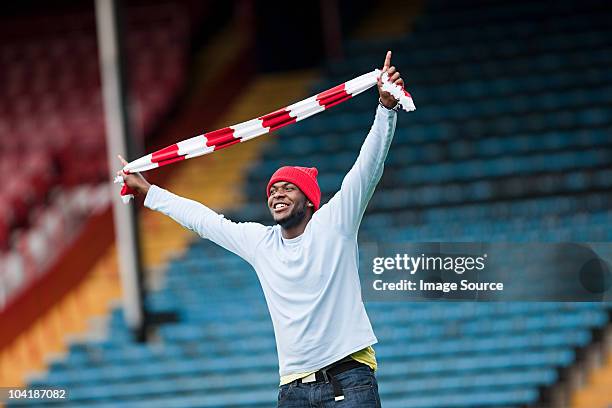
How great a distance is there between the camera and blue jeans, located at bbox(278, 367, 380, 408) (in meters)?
4.87

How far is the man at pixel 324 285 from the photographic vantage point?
4902 mm

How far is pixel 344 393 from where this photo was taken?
488 centimetres

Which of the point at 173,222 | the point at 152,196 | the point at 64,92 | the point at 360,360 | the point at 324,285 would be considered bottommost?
the point at 360,360

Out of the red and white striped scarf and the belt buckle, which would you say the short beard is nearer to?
the belt buckle

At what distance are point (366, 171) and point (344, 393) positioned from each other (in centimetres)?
84

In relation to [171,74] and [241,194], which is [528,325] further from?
[171,74]

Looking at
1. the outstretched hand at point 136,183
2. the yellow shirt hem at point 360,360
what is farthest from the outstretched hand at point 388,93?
the outstretched hand at point 136,183

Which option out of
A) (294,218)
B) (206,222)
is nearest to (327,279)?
(294,218)

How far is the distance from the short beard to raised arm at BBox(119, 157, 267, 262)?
0.19 meters

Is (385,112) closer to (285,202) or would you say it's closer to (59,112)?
(285,202)

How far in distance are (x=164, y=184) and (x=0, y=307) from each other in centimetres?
231

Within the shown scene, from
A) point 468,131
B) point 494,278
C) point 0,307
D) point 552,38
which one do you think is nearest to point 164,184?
point 0,307

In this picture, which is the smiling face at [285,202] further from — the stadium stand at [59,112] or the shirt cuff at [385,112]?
the stadium stand at [59,112]

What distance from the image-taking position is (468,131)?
42.1 feet
